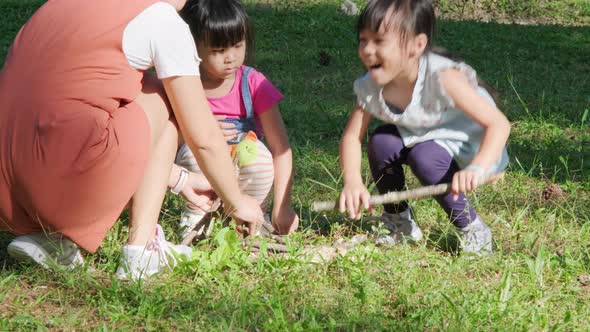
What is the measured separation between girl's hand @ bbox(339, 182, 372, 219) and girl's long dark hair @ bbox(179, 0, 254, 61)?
0.69 metres

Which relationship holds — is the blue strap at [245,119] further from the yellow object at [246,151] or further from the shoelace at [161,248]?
the shoelace at [161,248]

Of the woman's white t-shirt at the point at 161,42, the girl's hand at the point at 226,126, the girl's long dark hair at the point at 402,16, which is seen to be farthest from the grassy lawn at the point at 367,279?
the girl's long dark hair at the point at 402,16

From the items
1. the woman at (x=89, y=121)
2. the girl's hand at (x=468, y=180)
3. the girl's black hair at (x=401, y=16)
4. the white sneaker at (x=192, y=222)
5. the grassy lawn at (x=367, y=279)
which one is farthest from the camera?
the white sneaker at (x=192, y=222)

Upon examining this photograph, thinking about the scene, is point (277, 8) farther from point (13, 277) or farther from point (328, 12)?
point (13, 277)

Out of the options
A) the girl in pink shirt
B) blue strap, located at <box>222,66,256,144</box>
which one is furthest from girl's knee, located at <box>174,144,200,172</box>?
blue strap, located at <box>222,66,256,144</box>

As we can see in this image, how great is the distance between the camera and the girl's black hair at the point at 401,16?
9.59 ft

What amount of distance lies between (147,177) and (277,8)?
236 inches

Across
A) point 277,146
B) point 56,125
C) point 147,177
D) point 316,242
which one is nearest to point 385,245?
point 316,242

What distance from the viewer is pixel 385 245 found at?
311 centimetres

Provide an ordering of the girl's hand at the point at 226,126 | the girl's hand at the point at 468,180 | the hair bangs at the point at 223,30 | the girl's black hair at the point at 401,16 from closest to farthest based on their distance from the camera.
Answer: the girl's hand at the point at 468,180
the girl's black hair at the point at 401,16
the hair bangs at the point at 223,30
the girl's hand at the point at 226,126

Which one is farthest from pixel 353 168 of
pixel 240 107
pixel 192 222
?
pixel 192 222

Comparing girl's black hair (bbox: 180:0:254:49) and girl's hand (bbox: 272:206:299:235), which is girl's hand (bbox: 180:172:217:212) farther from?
girl's black hair (bbox: 180:0:254:49)

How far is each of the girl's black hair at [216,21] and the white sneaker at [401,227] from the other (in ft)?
2.98

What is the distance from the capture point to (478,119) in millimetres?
2912
